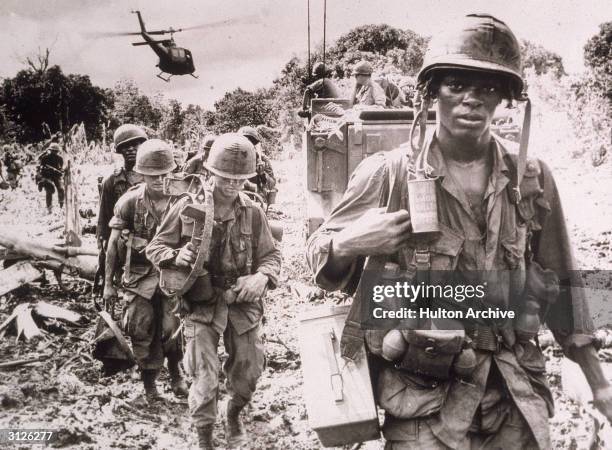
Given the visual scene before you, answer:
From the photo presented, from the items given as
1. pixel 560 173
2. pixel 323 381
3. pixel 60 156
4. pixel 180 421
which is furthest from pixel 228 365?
pixel 560 173

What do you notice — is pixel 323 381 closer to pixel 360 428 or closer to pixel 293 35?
pixel 360 428

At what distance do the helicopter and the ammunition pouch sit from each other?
134 inches

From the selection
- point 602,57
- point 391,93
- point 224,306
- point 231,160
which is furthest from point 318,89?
point 224,306

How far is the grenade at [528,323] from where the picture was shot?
2023mm

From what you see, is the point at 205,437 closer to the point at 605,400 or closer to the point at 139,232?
the point at 139,232

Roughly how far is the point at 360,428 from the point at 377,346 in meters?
0.26

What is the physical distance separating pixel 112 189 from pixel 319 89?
12.8ft

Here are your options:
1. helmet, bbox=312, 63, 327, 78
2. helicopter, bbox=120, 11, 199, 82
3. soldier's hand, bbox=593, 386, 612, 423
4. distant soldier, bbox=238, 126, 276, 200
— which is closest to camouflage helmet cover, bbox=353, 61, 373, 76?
helmet, bbox=312, 63, 327, 78

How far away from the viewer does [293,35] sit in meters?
4.83

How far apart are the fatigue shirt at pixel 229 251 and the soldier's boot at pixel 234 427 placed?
0.55 m

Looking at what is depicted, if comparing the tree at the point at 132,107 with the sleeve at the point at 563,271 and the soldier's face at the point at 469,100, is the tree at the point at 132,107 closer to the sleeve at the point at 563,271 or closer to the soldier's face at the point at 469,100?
the soldier's face at the point at 469,100

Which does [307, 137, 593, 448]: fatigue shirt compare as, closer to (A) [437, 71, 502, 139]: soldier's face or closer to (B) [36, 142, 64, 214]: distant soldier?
(A) [437, 71, 502, 139]: soldier's face

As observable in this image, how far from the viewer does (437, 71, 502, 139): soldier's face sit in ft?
6.46

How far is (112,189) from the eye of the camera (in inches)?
222
